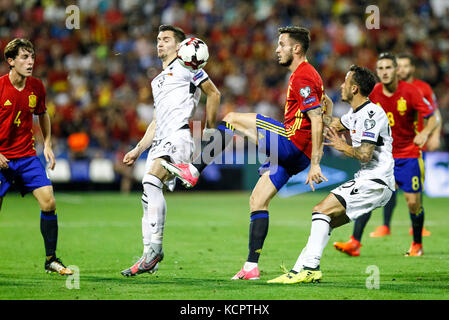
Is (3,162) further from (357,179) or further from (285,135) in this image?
(357,179)

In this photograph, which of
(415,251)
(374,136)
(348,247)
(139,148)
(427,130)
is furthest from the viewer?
(427,130)

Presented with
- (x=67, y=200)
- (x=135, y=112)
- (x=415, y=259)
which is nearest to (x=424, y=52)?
(x=135, y=112)

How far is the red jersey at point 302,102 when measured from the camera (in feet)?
21.9

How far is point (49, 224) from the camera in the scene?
24.7 feet

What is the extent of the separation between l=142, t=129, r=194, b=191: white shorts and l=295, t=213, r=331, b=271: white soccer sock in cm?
149

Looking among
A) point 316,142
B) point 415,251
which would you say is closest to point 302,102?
point 316,142

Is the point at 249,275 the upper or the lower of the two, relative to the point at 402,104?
lower

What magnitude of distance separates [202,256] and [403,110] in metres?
3.66

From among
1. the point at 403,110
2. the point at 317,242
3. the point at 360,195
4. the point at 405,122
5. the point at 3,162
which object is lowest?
the point at 317,242

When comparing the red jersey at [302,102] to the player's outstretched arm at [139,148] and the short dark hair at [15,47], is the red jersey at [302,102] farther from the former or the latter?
the short dark hair at [15,47]

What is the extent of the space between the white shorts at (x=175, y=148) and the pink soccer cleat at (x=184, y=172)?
0.15m

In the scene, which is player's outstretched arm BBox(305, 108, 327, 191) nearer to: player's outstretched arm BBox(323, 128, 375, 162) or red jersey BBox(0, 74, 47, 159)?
player's outstretched arm BBox(323, 128, 375, 162)

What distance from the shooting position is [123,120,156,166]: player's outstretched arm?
714 centimetres
